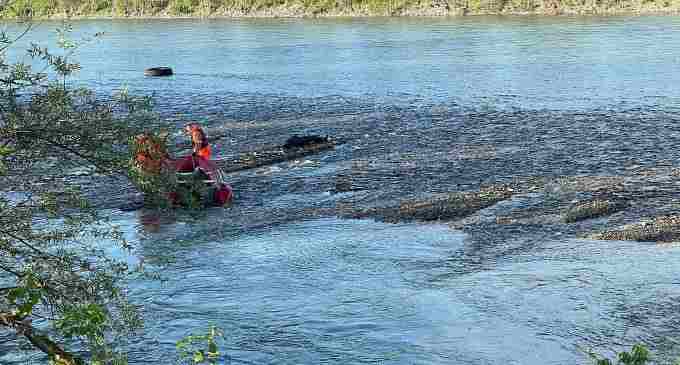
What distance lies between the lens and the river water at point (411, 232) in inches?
478

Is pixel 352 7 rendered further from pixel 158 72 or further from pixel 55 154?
pixel 55 154

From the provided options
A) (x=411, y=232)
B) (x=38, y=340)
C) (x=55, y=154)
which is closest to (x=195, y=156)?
(x=411, y=232)

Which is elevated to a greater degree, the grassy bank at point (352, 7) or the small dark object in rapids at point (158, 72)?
the grassy bank at point (352, 7)

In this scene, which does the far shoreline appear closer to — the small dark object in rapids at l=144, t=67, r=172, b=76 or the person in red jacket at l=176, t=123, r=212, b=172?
the small dark object in rapids at l=144, t=67, r=172, b=76

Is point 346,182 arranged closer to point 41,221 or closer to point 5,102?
point 41,221

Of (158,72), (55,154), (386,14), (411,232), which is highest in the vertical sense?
(55,154)

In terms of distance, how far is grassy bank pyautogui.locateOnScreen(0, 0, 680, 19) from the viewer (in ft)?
202

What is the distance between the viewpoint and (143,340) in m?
12.2

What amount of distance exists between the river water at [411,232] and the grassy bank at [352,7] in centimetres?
2283

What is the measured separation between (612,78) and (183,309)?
23867mm

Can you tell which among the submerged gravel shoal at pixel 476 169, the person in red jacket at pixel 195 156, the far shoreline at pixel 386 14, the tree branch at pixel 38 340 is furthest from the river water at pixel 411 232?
the far shoreline at pixel 386 14

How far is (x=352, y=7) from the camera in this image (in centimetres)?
7069

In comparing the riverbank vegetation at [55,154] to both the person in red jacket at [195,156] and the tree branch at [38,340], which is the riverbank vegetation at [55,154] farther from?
the person in red jacket at [195,156]

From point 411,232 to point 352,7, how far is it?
56179mm
